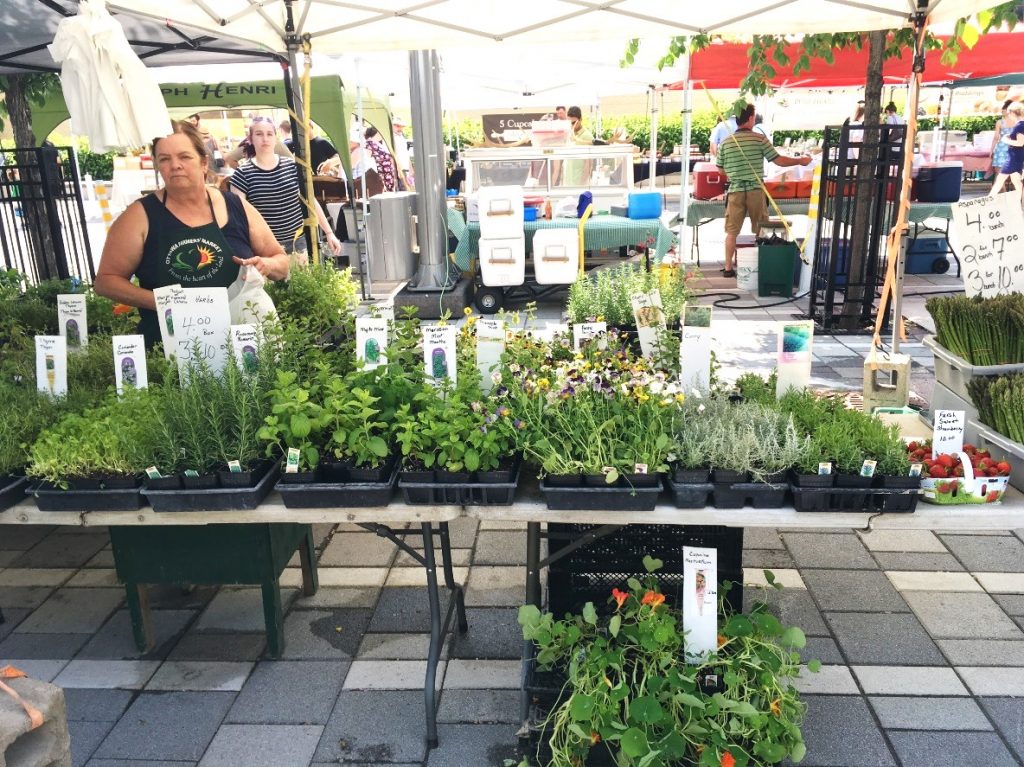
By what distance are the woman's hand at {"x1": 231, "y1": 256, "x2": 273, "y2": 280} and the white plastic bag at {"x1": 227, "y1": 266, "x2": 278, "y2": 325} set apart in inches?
1.0

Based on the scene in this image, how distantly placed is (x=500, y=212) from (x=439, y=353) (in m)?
4.98

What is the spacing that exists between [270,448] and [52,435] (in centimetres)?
66

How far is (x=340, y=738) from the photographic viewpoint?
2.46 metres

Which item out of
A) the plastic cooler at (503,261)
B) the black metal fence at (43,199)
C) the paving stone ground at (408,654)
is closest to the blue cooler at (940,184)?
the plastic cooler at (503,261)

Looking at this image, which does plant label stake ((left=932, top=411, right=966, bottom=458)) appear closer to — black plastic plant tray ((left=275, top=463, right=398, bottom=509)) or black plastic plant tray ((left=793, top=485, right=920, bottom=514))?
black plastic plant tray ((left=793, top=485, right=920, bottom=514))

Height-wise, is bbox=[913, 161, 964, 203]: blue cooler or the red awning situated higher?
the red awning

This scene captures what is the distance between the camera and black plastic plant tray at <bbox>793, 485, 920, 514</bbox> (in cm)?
214

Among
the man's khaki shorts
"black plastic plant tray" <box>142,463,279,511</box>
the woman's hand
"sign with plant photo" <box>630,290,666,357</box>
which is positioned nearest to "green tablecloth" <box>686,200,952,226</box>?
the man's khaki shorts

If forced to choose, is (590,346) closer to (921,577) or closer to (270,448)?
(270,448)

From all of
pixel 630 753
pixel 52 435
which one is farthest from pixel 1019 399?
pixel 52 435

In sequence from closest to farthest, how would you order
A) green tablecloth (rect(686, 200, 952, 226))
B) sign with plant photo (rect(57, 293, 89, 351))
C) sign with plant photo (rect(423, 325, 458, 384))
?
sign with plant photo (rect(423, 325, 458, 384)) < sign with plant photo (rect(57, 293, 89, 351)) < green tablecloth (rect(686, 200, 952, 226))

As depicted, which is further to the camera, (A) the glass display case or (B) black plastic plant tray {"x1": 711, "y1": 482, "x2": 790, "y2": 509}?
(A) the glass display case

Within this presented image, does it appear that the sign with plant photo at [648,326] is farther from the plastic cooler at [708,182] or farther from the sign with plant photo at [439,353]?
the plastic cooler at [708,182]

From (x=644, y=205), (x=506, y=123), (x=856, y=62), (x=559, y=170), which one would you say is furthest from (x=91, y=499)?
(x=506, y=123)
